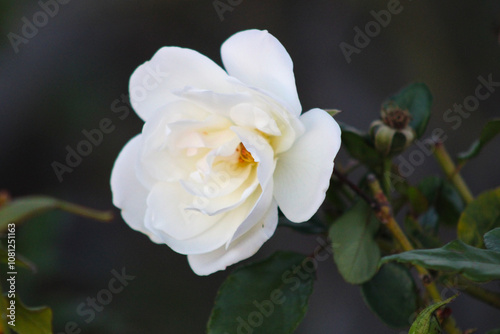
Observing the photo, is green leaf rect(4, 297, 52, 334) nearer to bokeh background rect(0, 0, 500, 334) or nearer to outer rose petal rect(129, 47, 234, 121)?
outer rose petal rect(129, 47, 234, 121)

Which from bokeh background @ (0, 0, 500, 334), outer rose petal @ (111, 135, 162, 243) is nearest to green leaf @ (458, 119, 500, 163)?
outer rose petal @ (111, 135, 162, 243)

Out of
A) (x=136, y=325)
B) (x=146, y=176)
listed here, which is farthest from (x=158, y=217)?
(x=136, y=325)

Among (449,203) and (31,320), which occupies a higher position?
(31,320)

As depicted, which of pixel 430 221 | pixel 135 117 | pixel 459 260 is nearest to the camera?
pixel 459 260

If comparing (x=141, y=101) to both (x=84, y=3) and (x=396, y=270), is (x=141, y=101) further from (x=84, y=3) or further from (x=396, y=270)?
(x=84, y=3)

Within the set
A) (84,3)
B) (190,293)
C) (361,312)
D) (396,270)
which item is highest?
(84,3)

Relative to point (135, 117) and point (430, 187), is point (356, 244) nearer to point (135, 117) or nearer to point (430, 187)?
point (430, 187)

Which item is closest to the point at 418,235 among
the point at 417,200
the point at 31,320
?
the point at 417,200
